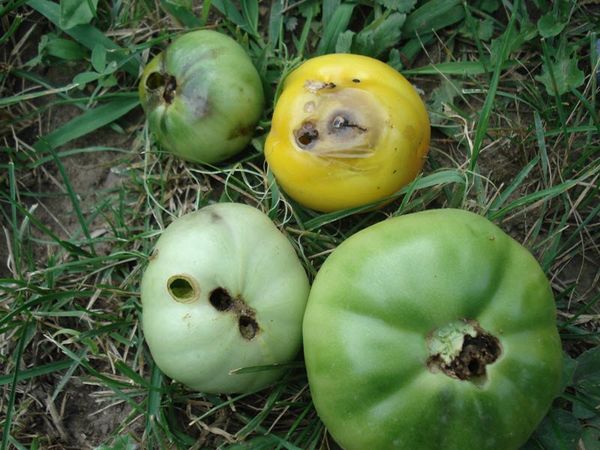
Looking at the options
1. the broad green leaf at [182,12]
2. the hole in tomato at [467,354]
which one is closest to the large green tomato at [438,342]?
the hole in tomato at [467,354]

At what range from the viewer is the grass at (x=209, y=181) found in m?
2.44

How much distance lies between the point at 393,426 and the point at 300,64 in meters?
1.38

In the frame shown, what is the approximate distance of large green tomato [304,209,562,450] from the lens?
5.68 feet

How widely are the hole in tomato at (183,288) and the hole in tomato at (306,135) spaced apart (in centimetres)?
55

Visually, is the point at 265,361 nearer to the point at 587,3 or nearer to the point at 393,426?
the point at 393,426

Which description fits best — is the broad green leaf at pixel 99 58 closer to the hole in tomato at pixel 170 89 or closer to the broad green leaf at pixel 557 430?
the hole in tomato at pixel 170 89

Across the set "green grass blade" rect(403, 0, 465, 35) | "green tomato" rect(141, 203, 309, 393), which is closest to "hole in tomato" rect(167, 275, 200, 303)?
"green tomato" rect(141, 203, 309, 393)

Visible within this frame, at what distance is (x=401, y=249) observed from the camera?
185cm

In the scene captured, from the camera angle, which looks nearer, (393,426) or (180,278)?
(393,426)

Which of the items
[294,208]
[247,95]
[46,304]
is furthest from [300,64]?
[46,304]

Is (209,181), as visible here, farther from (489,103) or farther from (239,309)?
(489,103)

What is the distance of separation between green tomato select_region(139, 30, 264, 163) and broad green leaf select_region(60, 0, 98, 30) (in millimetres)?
421

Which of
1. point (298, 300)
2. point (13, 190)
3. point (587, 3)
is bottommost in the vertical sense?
point (13, 190)

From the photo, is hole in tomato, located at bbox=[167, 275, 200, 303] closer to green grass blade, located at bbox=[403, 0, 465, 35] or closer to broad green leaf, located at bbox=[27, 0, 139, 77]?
broad green leaf, located at bbox=[27, 0, 139, 77]
